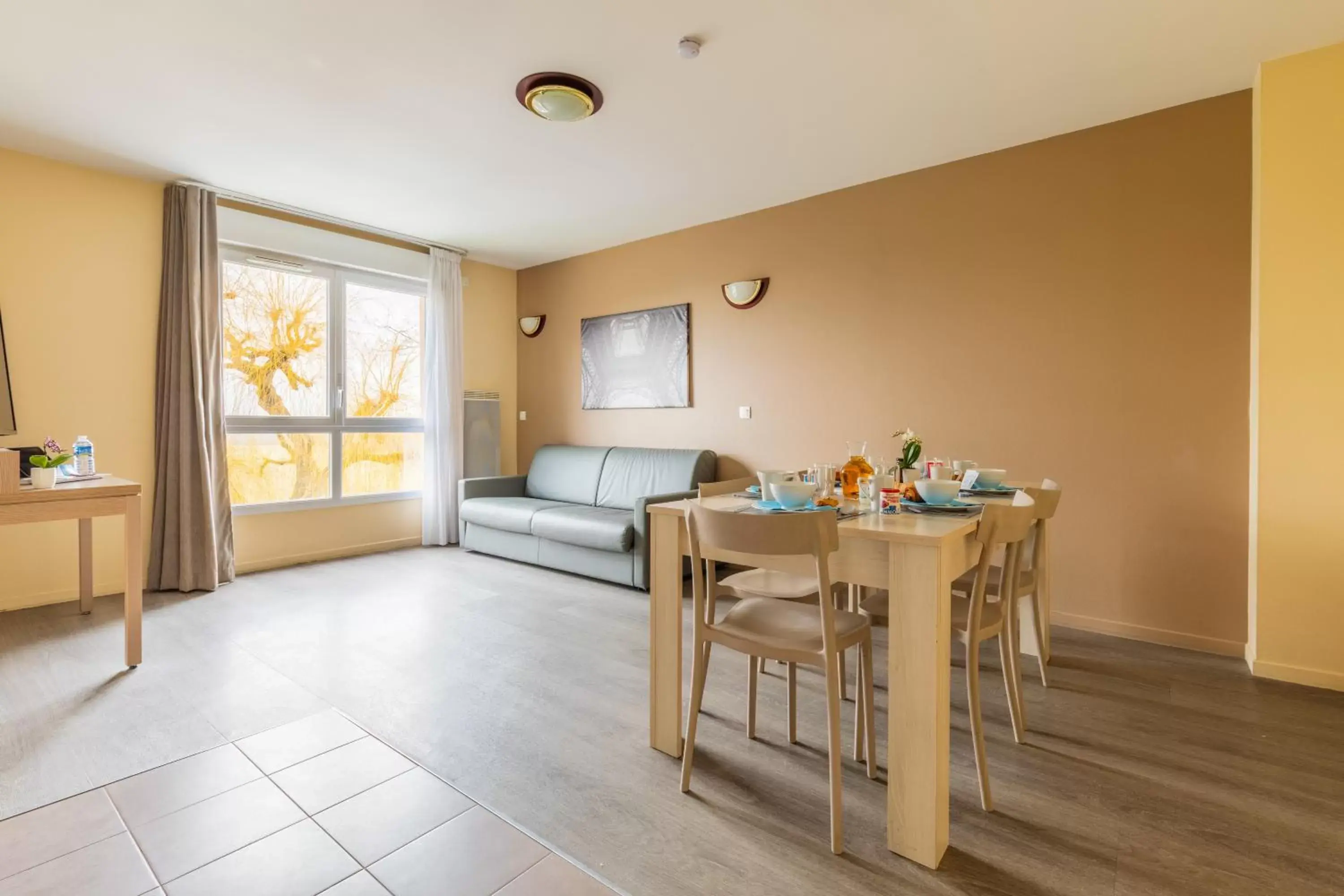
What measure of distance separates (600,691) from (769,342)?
2.82 meters

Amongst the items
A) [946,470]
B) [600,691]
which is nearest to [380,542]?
[600,691]

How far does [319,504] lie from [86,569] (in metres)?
1.47

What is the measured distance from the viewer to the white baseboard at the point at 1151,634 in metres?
2.96

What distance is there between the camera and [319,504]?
4.90 m

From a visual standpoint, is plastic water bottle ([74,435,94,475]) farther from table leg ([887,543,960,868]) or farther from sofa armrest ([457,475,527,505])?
table leg ([887,543,960,868])

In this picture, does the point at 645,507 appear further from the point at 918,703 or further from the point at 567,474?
the point at 918,703

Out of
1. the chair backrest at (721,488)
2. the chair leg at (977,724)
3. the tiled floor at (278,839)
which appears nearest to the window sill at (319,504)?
the tiled floor at (278,839)

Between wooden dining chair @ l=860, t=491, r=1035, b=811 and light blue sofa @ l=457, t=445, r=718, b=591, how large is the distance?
85.0 inches

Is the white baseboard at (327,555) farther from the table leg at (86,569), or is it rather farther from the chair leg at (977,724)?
the chair leg at (977,724)

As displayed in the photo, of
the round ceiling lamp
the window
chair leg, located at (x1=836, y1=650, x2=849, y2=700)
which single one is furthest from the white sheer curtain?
chair leg, located at (x1=836, y1=650, x2=849, y2=700)

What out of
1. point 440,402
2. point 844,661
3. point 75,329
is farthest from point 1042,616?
point 75,329

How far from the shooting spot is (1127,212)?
10.4 feet

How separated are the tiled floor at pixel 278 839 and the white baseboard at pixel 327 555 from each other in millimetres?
2913

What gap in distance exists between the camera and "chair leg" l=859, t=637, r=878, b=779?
71.8 inches
